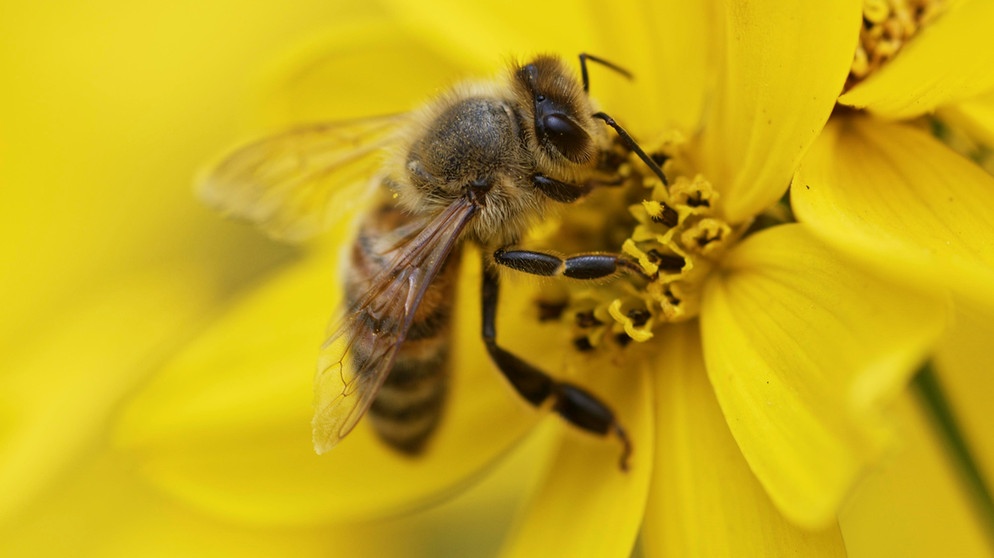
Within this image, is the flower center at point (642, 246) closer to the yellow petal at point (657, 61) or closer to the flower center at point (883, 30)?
the yellow petal at point (657, 61)

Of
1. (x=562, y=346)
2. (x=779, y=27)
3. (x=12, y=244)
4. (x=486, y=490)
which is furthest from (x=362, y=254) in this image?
(x=12, y=244)

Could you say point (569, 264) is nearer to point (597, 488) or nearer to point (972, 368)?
point (597, 488)

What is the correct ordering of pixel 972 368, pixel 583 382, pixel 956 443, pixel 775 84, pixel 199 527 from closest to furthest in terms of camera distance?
pixel 775 84, pixel 956 443, pixel 583 382, pixel 972 368, pixel 199 527

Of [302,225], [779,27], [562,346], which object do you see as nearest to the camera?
[779,27]

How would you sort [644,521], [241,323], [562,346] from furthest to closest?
[241,323] → [562,346] → [644,521]

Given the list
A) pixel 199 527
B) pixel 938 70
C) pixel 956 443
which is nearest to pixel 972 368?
pixel 956 443

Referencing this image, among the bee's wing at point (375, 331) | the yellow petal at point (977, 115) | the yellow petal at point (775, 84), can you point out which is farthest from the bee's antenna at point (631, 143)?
the yellow petal at point (977, 115)

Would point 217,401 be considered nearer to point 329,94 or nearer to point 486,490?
point 329,94
